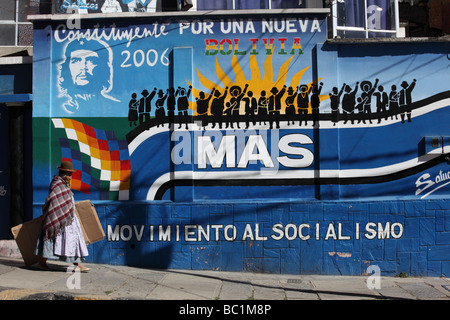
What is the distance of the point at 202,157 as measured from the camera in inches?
309

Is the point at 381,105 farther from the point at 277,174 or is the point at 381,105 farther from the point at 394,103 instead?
the point at 277,174

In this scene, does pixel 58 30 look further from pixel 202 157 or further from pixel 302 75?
pixel 302 75

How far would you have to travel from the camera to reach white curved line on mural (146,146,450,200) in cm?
784

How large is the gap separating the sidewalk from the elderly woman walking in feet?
1.20

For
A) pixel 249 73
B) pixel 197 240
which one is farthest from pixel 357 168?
pixel 197 240

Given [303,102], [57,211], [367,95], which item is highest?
[367,95]

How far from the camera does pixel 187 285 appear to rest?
677cm

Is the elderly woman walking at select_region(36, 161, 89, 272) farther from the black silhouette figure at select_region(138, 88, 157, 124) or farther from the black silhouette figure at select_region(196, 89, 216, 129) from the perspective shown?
the black silhouette figure at select_region(196, 89, 216, 129)

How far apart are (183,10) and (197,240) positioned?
4323 millimetres

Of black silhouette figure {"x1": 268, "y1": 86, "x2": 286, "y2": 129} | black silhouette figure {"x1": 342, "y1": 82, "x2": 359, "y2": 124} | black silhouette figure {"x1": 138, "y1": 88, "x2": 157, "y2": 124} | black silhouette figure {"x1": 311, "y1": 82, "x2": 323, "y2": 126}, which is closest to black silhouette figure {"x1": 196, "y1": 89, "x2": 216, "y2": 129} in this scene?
black silhouette figure {"x1": 138, "y1": 88, "x2": 157, "y2": 124}

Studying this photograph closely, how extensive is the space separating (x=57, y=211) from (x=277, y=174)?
12.3 feet

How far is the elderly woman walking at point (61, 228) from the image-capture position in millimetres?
6668

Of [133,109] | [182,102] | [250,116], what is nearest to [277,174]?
[250,116]

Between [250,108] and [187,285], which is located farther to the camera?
[250,108]
